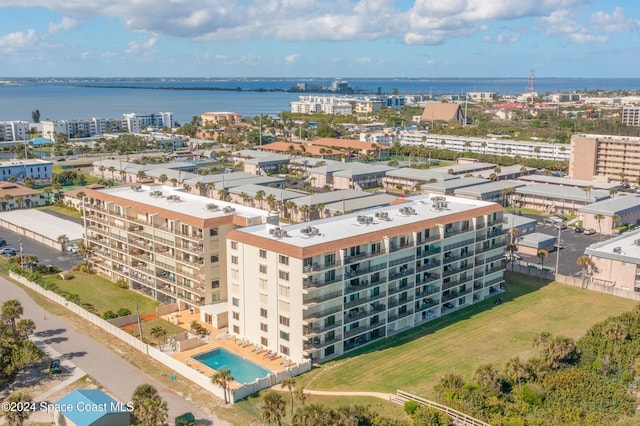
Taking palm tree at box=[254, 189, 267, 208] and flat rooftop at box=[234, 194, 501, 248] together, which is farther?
palm tree at box=[254, 189, 267, 208]

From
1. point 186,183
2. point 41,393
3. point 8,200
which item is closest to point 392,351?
point 41,393

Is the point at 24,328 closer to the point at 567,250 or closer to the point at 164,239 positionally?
the point at 164,239

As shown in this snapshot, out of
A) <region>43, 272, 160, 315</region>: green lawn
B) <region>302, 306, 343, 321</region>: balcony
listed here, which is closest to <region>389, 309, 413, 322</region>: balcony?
<region>302, 306, 343, 321</region>: balcony

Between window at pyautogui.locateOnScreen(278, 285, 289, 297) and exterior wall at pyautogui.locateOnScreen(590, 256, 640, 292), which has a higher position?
window at pyautogui.locateOnScreen(278, 285, 289, 297)

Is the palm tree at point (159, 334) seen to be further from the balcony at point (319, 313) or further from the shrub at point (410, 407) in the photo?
the shrub at point (410, 407)

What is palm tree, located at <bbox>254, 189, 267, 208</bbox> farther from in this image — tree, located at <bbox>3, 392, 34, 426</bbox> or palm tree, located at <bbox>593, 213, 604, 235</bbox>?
tree, located at <bbox>3, 392, 34, 426</bbox>

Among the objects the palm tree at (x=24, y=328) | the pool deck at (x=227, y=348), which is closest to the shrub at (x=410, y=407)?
the pool deck at (x=227, y=348)

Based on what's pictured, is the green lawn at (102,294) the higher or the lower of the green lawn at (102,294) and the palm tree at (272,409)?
the lower
